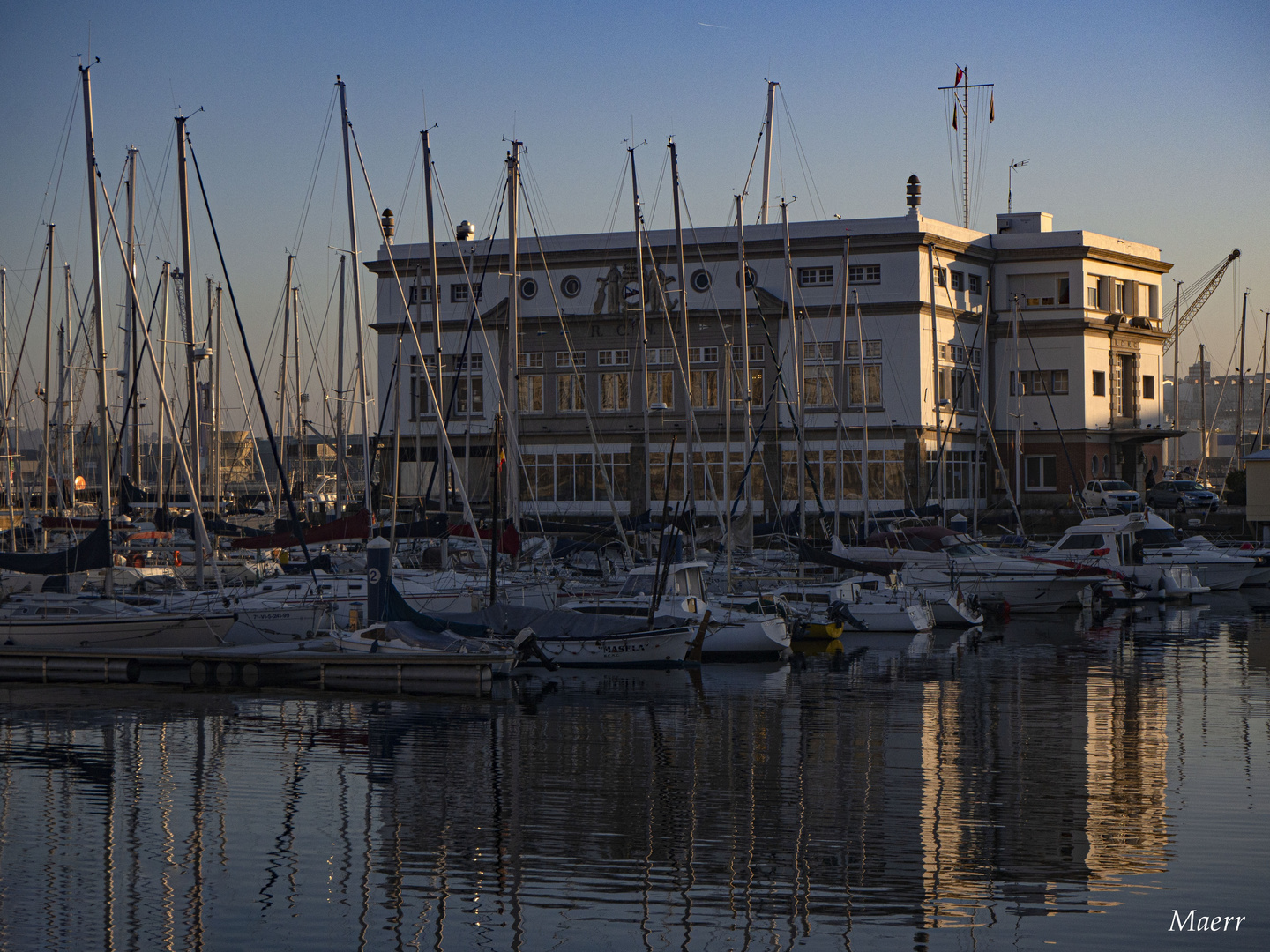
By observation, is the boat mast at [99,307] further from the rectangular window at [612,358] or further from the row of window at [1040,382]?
the row of window at [1040,382]

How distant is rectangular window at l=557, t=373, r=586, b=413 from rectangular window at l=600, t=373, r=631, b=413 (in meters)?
1.07

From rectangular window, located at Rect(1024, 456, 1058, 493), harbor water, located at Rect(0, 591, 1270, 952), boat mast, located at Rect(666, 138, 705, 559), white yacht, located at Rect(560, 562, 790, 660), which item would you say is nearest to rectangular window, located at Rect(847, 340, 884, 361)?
rectangular window, located at Rect(1024, 456, 1058, 493)

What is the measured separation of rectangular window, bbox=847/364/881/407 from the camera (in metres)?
67.6

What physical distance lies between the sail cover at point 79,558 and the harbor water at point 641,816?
4.02 metres

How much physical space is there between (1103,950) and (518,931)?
17.1 ft

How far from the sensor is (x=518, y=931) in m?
13.5

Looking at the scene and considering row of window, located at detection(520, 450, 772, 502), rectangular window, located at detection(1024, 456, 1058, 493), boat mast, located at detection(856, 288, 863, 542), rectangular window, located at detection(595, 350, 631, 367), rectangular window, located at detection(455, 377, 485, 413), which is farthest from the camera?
rectangular window, located at detection(1024, 456, 1058, 493)

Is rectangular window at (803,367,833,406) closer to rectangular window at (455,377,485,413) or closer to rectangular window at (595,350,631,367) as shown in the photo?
rectangular window at (595,350,631,367)

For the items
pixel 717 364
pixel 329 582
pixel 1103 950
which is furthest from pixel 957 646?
pixel 717 364

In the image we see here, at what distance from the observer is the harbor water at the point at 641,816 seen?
13688mm

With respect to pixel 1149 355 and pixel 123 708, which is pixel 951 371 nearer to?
pixel 1149 355

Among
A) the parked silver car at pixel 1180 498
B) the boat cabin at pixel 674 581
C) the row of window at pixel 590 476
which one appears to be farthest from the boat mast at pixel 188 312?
→ the parked silver car at pixel 1180 498

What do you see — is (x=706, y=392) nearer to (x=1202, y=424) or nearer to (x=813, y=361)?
(x=813, y=361)

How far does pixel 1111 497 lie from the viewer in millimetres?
68312
